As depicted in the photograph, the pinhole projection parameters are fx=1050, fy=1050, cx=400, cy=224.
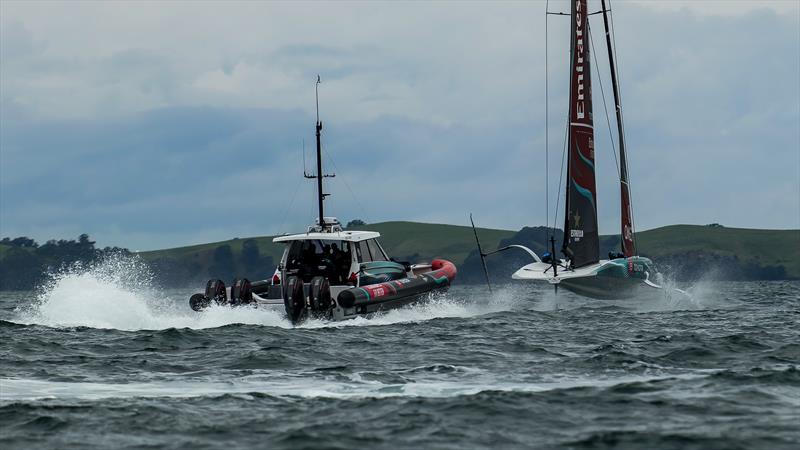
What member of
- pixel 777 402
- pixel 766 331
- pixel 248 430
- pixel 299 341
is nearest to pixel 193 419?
pixel 248 430

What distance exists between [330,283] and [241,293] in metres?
2.45

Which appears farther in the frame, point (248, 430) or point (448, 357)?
point (448, 357)

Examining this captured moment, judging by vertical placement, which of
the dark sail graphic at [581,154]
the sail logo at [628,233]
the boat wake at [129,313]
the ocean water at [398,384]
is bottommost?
the ocean water at [398,384]

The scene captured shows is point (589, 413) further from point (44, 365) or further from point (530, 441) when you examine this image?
point (44, 365)

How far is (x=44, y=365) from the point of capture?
1861 cm

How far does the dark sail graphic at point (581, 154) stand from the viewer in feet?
117

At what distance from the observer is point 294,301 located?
25531 mm

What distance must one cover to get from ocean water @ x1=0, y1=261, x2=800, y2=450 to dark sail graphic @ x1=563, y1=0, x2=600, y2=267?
28.7ft

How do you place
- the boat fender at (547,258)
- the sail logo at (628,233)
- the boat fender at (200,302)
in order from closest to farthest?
the boat fender at (200,302)
the boat fender at (547,258)
the sail logo at (628,233)

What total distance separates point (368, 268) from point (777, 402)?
16.3m

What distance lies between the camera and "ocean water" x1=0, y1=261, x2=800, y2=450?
11.8m

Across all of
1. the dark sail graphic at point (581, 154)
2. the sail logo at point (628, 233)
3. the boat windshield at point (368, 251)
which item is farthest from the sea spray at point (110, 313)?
the sail logo at point (628, 233)

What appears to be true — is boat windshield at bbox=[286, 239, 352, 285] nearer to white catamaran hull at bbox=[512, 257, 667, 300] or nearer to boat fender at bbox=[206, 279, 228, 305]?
boat fender at bbox=[206, 279, 228, 305]

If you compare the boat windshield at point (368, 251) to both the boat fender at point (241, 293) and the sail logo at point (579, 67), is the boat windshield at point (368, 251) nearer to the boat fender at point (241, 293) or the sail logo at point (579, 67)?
the boat fender at point (241, 293)
